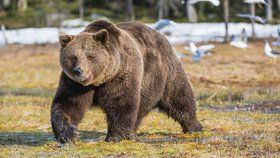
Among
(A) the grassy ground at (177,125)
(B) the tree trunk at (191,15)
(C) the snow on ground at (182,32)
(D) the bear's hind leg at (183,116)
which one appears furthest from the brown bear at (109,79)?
(B) the tree trunk at (191,15)

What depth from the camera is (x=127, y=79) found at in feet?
29.4

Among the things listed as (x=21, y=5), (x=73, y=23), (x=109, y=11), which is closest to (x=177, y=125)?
(x=73, y=23)

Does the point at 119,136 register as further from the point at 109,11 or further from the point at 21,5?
the point at 21,5

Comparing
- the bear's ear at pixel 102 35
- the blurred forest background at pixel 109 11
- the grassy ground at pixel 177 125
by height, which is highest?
the bear's ear at pixel 102 35

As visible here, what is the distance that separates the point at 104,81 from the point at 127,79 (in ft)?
1.26

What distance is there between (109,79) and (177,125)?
3502 millimetres

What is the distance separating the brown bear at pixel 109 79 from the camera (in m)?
8.52

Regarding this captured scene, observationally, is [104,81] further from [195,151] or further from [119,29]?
[195,151]

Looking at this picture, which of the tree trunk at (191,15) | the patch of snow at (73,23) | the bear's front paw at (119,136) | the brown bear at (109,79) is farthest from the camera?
the tree trunk at (191,15)

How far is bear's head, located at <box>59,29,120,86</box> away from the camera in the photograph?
8.39 metres

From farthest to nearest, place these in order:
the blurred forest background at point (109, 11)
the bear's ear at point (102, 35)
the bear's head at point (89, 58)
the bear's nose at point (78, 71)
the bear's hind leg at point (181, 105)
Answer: the blurred forest background at point (109, 11) < the bear's hind leg at point (181, 105) < the bear's ear at point (102, 35) < the bear's head at point (89, 58) < the bear's nose at point (78, 71)

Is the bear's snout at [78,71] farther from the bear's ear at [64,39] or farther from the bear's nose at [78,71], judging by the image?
the bear's ear at [64,39]

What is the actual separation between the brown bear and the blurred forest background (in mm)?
34791

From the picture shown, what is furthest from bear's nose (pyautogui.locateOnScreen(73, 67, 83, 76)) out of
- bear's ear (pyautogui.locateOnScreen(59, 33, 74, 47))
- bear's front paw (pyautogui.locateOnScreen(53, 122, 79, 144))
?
bear's front paw (pyautogui.locateOnScreen(53, 122, 79, 144))
